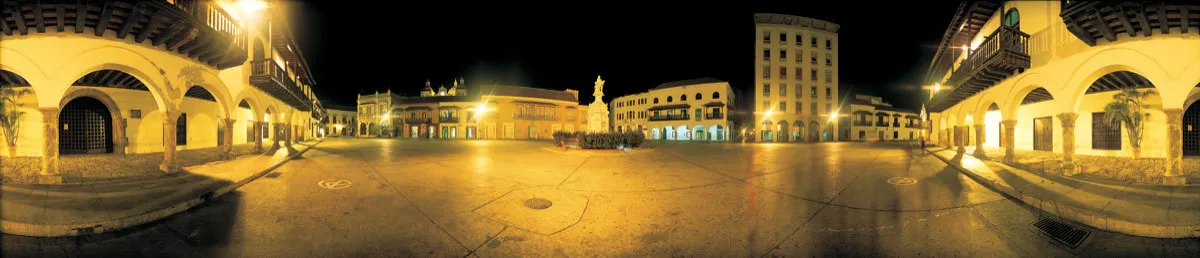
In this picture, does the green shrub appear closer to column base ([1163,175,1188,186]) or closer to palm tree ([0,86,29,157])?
column base ([1163,175,1188,186])

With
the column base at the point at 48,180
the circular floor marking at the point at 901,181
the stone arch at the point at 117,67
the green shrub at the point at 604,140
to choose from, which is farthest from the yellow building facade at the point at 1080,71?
the column base at the point at 48,180

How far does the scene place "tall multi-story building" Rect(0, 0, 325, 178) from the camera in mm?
7965

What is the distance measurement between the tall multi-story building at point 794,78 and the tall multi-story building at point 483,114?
25.5 m

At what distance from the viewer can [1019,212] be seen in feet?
20.6

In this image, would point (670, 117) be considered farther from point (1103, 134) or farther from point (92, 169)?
point (92, 169)

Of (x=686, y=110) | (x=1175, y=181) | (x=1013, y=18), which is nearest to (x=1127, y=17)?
(x=1175, y=181)

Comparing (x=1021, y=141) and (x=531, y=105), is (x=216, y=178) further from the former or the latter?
(x=531, y=105)

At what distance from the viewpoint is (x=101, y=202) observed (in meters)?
6.20

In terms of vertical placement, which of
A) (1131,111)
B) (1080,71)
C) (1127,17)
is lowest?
(1131,111)

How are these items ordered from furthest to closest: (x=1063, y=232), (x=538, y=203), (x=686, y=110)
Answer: (x=686, y=110), (x=538, y=203), (x=1063, y=232)

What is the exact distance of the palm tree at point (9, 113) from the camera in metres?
12.3

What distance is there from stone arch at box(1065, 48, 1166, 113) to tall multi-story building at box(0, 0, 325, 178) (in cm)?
2046

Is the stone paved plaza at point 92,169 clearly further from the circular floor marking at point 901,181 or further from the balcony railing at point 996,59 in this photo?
the balcony railing at point 996,59

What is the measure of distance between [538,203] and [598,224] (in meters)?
1.63
